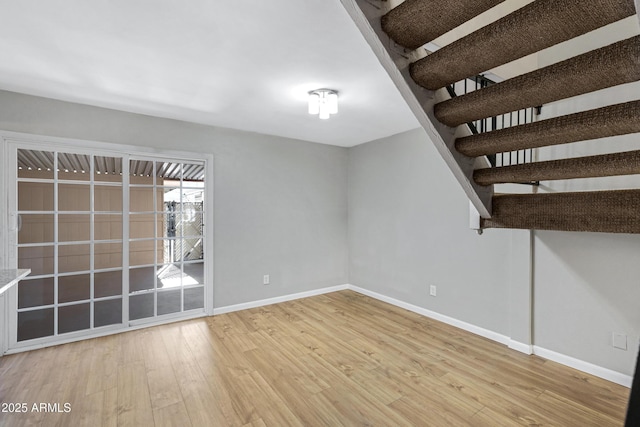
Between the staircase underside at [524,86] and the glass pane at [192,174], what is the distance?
2920mm

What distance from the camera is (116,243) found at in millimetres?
3400

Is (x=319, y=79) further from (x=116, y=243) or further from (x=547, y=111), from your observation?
(x=116, y=243)

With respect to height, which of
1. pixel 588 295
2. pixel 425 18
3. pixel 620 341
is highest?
pixel 425 18

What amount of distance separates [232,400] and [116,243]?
2.25 m

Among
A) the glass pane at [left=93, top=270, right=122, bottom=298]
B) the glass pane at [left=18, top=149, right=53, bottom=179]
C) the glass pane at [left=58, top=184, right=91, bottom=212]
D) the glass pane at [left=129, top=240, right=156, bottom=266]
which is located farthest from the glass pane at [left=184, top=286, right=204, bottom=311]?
the glass pane at [left=18, top=149, right=53, bottom=179]

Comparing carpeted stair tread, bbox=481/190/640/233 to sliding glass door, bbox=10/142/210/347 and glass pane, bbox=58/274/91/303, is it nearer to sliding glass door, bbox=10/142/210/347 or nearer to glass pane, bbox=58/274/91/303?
sliding glass door, bbox=10/142/210/347

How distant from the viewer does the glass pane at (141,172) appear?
11.5 feet

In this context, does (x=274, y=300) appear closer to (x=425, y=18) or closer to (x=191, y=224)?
(x=191, y=224)

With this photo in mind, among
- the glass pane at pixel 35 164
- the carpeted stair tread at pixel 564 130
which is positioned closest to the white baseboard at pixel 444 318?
the carpeted stair tread at pixel 564 130

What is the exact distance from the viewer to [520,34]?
123cm

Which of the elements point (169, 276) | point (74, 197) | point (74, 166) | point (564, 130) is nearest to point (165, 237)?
point (169, 276)

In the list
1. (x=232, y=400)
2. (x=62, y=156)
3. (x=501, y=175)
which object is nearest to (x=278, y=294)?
(x=232, y=400)

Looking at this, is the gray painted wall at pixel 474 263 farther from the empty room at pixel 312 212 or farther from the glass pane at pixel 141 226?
the glass pane at pixel 141 226

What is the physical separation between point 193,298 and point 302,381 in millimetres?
2186
